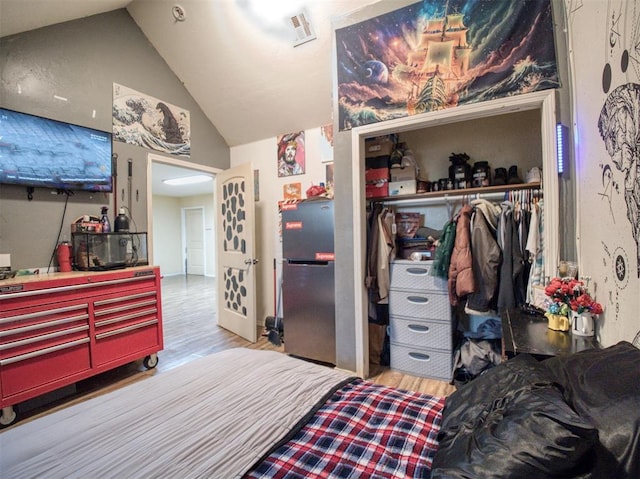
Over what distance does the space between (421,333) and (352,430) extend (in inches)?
62.9

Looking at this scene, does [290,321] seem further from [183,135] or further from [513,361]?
[183,135]

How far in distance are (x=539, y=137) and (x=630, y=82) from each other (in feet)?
5.24

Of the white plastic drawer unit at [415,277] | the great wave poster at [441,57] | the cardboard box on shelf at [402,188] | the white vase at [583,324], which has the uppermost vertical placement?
A: the great wave poster at [441,57]

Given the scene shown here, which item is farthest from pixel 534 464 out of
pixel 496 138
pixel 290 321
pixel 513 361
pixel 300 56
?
pixel 300 56

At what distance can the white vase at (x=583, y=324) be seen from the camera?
1299 mm

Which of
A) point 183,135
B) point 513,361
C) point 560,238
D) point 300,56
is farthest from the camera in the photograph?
point 183,135

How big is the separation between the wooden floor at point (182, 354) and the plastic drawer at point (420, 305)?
531 mm

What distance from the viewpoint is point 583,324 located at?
1315 millimetres

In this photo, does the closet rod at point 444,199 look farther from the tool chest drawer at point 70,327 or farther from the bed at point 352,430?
the tool chest drawer at point 70,327

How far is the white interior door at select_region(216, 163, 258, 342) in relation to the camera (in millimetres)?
3250

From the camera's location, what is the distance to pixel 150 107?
118 inches

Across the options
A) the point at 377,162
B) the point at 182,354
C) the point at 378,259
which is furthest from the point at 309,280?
the point at 182,354

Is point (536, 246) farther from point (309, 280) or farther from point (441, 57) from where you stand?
point (309, 280)

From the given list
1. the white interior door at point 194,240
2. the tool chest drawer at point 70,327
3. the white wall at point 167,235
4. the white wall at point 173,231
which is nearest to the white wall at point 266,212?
the tool chest drawer at point 70,327
